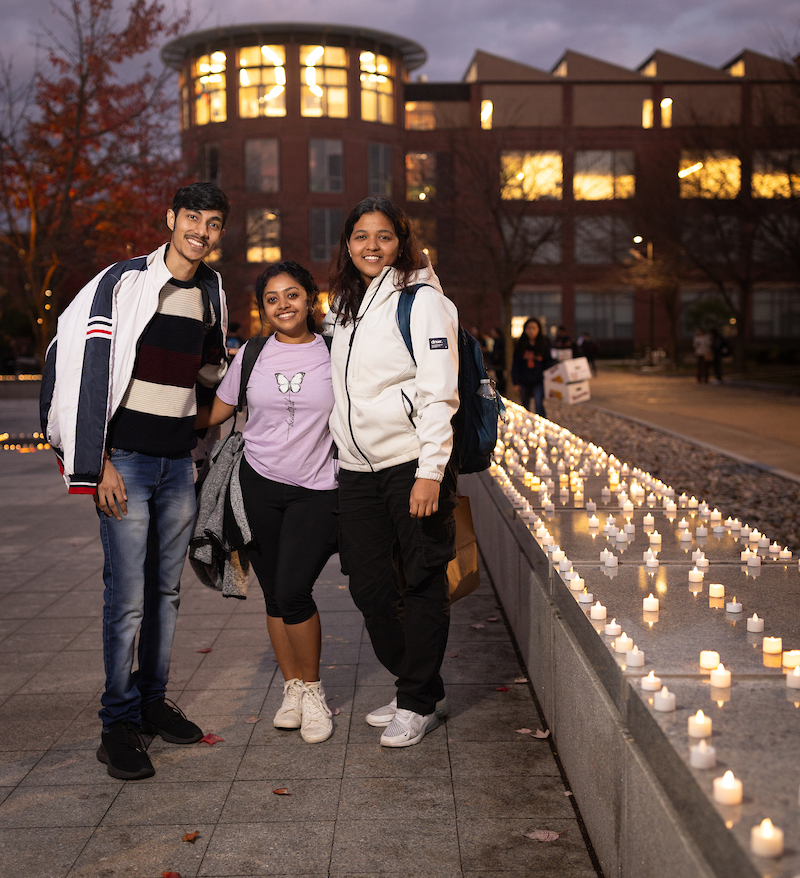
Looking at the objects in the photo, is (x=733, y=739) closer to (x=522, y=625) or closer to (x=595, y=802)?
(x=595, y=802)

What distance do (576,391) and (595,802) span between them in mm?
13062

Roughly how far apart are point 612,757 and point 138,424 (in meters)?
2.24

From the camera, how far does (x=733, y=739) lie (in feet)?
8.02

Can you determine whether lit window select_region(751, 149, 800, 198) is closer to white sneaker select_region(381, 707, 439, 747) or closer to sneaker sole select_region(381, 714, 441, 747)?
sneaker sole select_region(381, 714, 441, 747)

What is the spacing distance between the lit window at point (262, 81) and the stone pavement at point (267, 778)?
51.9 m

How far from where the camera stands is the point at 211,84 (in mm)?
53625

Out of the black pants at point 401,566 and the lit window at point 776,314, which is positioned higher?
the lit window at point 776,314

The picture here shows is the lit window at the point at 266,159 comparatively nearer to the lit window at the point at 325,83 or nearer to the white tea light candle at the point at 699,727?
the lit window at the point at 325,83

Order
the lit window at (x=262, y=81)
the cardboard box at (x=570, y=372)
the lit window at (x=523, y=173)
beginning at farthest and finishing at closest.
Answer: the lit window at (x=262, y=81), the lit window at (x=523, y=173), the cardboard box at (x=570, y=372)

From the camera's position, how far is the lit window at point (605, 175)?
56.1m

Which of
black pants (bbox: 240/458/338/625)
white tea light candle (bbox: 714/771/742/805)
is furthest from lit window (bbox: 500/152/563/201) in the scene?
white tea light candle (bbox: 714/771/742/805)

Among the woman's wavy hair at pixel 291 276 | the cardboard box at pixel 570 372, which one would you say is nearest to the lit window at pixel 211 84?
the cardboard box at pixel 570 372

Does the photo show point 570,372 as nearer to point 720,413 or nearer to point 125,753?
point 720,413

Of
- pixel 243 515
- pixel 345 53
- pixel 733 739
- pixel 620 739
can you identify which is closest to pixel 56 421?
pixel 243 515
